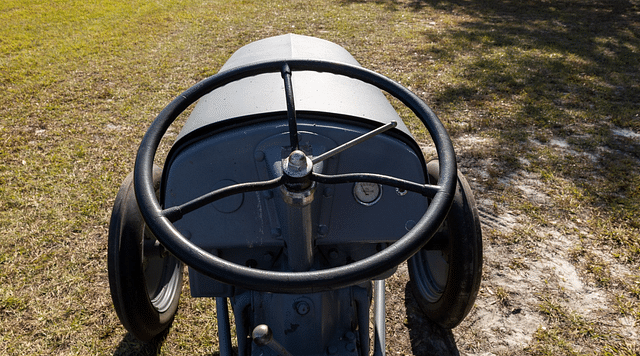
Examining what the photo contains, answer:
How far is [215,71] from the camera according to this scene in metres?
4.50

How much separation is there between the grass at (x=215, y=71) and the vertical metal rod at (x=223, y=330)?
0.46 meters

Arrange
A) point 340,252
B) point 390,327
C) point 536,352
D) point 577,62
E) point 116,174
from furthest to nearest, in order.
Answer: point 577,62, point 116,174, point 390,327, point 536,352, point 340,252

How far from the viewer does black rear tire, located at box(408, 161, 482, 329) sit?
163 centimetres

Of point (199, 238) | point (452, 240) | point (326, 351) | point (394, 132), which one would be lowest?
point (326, 351)

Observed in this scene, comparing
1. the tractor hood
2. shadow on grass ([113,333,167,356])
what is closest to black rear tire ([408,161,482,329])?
the tractor hood

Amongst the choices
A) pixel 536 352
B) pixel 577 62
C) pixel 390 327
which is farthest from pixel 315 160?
pixel 577 62

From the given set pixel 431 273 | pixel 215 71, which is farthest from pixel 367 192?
pixel 215 71

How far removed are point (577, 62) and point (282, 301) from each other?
4801mm

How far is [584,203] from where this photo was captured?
2.71 m

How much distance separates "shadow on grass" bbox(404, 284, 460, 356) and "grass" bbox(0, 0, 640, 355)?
0.37 m

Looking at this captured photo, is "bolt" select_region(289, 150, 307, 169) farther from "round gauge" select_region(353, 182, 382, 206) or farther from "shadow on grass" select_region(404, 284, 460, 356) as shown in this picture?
"shadow on grass" select_region(404, 284, 460, 356)

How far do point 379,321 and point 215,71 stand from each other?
11.6ft

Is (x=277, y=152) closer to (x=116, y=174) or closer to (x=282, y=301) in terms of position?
(x=282, y=301)

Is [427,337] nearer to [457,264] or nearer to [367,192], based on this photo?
[457,264]
